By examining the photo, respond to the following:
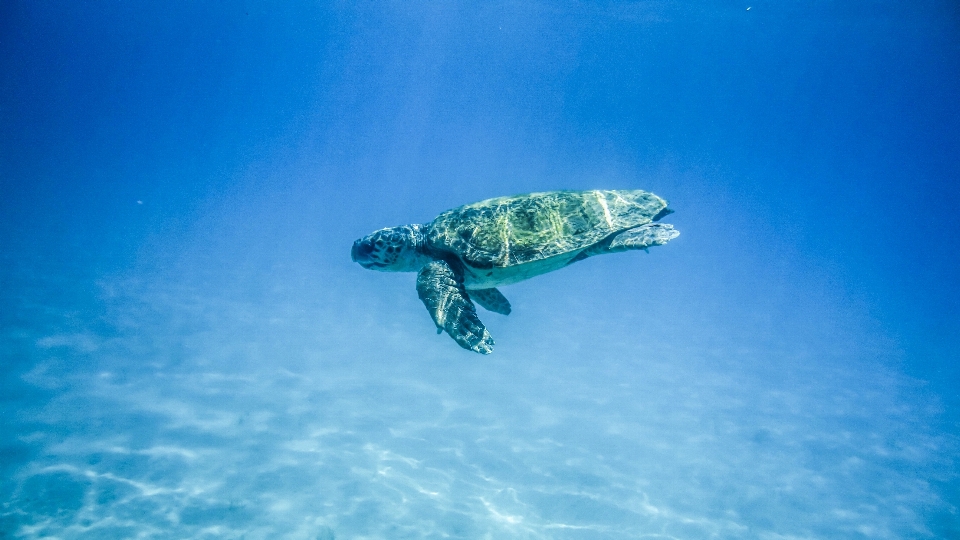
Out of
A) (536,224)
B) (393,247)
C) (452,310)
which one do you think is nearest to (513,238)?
(536,224)

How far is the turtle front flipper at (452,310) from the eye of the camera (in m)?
5.45

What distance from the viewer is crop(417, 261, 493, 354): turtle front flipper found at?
5445mm

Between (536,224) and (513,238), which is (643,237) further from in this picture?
(513,238)

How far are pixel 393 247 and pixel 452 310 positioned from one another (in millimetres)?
2562

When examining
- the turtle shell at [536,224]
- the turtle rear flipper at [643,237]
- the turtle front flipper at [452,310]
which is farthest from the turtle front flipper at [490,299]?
the turtle rear flipper at [643,237]

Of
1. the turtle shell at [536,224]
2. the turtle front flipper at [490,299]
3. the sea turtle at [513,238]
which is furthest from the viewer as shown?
the turtle front flipper at [490,299]

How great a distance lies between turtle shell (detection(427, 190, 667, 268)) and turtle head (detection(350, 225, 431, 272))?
444 mm

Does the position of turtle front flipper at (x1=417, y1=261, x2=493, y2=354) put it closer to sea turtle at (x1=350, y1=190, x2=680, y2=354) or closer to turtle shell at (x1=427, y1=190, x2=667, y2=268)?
sea turtle at (x1=350, y1=190, x2=680, y2=354)

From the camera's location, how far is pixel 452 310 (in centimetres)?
580

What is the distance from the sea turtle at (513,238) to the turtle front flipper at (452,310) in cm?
1

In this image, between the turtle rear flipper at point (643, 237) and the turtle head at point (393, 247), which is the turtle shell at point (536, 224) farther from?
the turtle head at point (393, 247)

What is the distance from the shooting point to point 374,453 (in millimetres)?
9953

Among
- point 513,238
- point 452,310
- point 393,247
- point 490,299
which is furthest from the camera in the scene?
point 490,299

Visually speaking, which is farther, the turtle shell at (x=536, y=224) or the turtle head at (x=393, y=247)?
the turtle head at (x=393, y=247)
